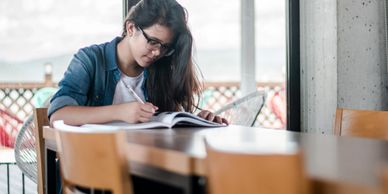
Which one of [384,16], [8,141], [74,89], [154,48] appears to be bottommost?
[8,141]

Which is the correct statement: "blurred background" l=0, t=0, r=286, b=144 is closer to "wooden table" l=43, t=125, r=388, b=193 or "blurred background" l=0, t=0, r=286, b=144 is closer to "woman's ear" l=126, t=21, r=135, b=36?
"woman's ear" l=126, t=21, r=135, b=36

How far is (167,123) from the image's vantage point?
160cm

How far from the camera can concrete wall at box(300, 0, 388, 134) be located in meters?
2.65

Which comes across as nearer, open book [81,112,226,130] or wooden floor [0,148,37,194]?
open book [81,112,226,130]

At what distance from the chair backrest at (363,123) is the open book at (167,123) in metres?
0.41

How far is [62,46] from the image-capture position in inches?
97.7

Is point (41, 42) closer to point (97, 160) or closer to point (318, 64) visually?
point (318, 64)

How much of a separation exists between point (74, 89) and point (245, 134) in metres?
0.72

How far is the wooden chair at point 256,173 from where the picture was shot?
2.37 ft

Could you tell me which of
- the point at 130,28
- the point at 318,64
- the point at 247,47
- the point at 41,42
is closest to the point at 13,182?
the point at 41,42

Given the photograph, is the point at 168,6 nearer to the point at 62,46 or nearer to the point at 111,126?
the point at 62,46

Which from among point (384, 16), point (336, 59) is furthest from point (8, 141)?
point (384, 16)

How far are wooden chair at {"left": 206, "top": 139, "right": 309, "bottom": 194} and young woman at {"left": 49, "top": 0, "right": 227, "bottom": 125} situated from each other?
3.38ft

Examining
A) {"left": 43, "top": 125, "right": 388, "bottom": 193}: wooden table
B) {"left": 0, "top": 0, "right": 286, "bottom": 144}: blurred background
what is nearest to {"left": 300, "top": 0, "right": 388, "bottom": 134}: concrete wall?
{"left": 0, "top": 0, "right": 286, "bottom": 144}: blurred background
